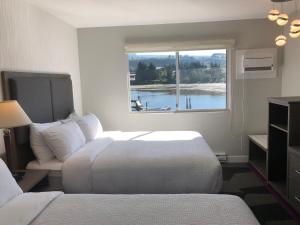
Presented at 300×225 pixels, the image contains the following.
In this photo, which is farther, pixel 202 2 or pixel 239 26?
pixel 239 26

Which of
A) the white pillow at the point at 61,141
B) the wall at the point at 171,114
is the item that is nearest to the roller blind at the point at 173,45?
the wall at the point at 171,114

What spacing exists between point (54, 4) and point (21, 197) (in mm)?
2297

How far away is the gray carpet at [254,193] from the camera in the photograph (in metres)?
2.67

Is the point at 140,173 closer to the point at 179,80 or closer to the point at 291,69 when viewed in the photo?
the point at 179,80

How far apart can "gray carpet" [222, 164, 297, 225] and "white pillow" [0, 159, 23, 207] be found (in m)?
2.22

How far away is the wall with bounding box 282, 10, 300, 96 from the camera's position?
3767 mm

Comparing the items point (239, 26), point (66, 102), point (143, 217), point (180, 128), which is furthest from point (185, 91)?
point (143, 217)

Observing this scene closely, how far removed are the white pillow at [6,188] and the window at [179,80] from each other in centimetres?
296

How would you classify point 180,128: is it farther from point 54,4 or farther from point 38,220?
point 38,220

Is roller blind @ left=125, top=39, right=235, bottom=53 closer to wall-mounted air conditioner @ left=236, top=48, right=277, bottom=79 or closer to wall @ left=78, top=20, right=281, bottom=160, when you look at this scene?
wall @ left=78, top=20, right=281, bottom=160

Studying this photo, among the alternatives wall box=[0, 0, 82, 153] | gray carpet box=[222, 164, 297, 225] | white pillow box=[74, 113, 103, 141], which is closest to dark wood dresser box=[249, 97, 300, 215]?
gray carpet box=[222, 164, 297, 225]

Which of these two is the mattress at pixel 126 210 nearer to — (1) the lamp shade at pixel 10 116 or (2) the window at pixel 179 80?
(1) the lamp shade at pixel 10 116

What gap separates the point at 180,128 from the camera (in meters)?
4.55

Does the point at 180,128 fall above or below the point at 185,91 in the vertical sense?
below
